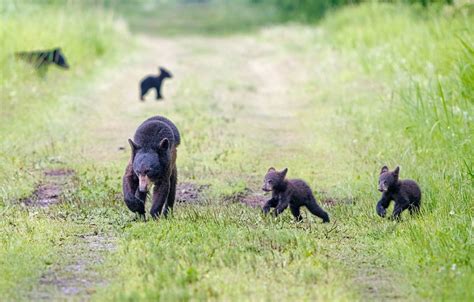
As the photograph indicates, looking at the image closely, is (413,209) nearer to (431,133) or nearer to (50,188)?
(431,133)

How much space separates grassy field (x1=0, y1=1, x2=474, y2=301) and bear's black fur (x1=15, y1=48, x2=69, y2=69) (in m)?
0.29

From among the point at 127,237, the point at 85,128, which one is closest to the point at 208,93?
the point at 85,128

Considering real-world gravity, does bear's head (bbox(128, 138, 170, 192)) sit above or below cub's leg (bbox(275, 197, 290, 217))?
above

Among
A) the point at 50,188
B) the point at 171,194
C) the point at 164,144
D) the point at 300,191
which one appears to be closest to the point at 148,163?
the point at 164,144

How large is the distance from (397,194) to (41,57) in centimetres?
1027

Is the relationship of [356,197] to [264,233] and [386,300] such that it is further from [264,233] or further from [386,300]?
[386,300]

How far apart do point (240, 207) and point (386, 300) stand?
3195mm

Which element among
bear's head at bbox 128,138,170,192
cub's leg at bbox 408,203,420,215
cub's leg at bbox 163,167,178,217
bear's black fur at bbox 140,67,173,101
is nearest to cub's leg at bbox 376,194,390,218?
cub's leg at bbox 408,203,420,215

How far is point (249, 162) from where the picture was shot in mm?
11773

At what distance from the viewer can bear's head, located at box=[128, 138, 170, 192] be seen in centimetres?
830

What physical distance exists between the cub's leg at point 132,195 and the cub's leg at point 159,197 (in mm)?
96

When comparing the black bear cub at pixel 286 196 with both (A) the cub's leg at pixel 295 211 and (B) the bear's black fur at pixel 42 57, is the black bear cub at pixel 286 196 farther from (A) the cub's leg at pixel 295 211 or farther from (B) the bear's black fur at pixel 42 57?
(B) the bear's black fur at pixel 42 57

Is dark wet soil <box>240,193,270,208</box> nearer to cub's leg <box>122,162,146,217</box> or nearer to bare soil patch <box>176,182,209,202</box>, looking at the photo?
bare soil patch <box>176,182,209,202</box>

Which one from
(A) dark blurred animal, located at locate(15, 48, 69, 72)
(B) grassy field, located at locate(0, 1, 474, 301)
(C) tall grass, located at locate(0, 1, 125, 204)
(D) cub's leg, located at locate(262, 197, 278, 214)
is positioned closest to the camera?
(B) grassy field, located at locate(0, 1, 474, 301)
